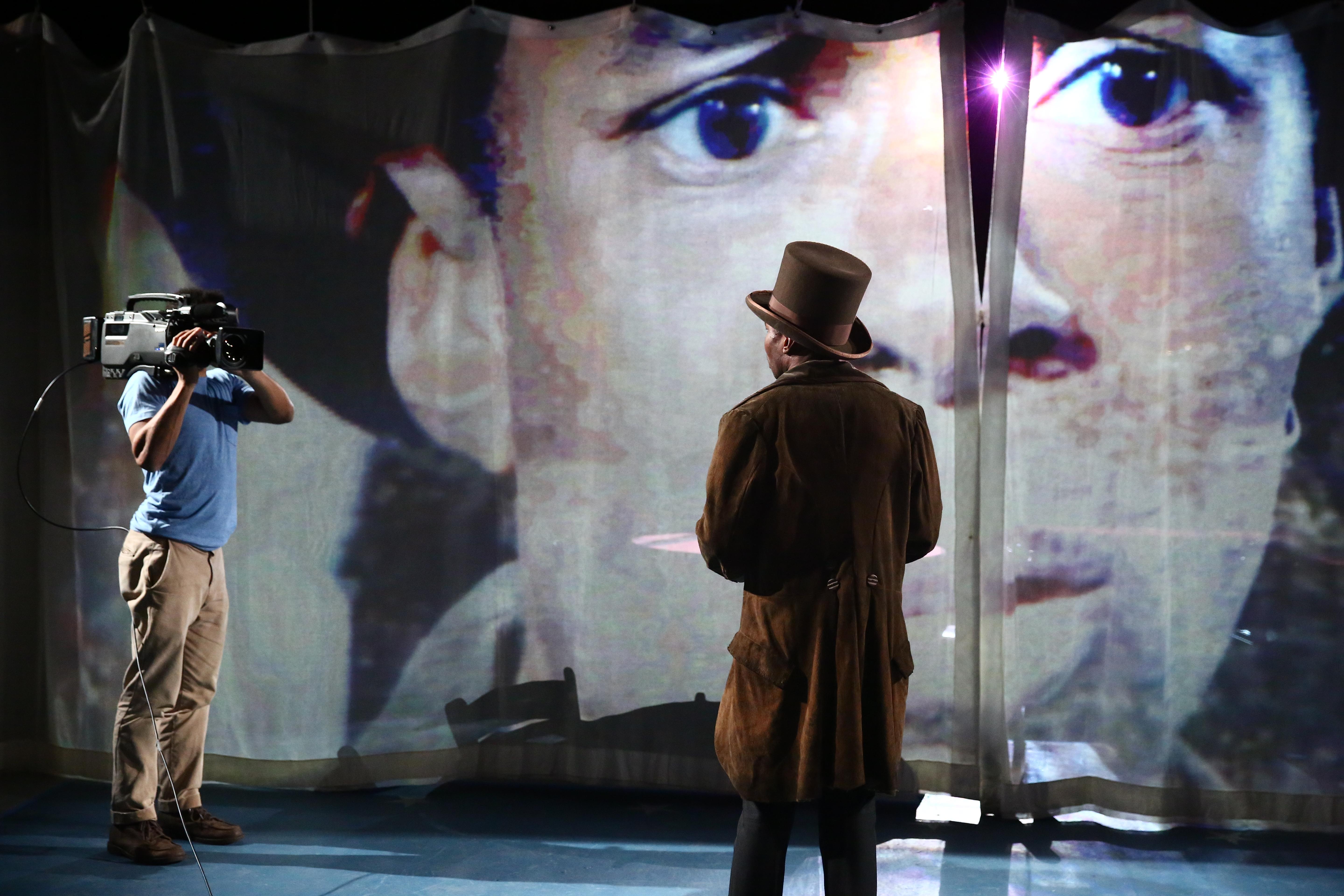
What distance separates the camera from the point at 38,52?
3420mm

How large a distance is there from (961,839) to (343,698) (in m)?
1.92

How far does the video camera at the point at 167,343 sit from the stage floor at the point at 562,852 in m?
1.25

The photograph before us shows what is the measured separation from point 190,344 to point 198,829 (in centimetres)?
133

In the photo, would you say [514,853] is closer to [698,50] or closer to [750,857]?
[750,857]

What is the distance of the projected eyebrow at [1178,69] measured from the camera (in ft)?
9.82

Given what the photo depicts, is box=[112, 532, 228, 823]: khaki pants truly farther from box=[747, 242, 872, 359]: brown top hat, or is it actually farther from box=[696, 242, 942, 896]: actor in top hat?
box=[747, 242, 872, 359]: brown top hat

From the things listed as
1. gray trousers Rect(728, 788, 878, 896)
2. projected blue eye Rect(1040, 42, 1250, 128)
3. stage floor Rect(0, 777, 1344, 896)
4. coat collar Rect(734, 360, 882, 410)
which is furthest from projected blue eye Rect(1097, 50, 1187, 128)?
gray trousers Rect(728, 788, 878, 896)

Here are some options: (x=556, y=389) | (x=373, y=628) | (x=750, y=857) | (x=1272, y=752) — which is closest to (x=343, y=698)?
(x=373, y=628)

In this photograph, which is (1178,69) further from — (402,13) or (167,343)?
(167,343)

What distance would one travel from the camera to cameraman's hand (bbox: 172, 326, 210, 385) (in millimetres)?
2451

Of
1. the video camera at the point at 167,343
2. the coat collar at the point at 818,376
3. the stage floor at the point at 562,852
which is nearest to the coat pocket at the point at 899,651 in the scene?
the coat collar at the point at 818,376

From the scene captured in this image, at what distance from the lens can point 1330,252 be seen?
118 inches

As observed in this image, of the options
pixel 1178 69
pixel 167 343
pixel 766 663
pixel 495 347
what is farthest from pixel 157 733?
pixel 1178 69

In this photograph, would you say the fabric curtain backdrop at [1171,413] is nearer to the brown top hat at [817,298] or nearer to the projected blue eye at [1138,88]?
the projected blue eye at [1138,88]
